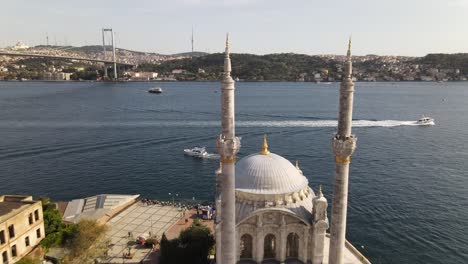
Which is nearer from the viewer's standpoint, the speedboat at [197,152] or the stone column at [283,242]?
the stone column at [283,242]

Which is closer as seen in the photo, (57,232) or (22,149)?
(57,232)

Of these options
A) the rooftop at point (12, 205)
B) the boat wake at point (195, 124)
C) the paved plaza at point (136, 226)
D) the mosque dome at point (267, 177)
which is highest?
the mosque dome at point (267, 177)

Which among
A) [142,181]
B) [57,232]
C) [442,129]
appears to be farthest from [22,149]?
[442,129]

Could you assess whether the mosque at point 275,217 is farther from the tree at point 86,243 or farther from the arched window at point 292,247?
the tree at point 86,243

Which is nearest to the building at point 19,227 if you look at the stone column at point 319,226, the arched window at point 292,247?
the arched window at point 292,247

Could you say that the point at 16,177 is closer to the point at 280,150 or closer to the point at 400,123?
the point at 280,150

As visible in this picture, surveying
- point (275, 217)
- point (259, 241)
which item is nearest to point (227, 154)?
point (275, 217)

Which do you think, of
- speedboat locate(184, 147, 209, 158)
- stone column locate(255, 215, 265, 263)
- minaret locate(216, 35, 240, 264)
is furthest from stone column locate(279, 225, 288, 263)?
speedboat locate(184, 147, 209, 158)

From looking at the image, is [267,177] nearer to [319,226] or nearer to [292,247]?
[319,226]
